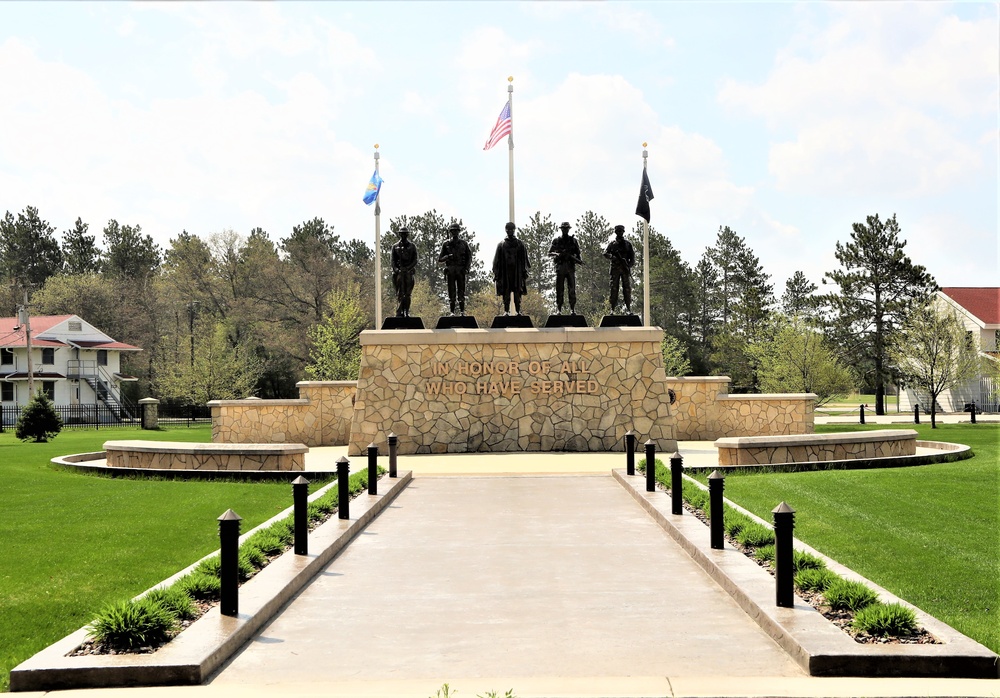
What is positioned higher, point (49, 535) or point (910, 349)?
point (910, 349)

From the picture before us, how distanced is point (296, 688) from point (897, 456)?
15.5m

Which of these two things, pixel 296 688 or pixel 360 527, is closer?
pixel 296 688

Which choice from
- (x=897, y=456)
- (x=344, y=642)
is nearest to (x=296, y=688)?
(x=344, y=642)

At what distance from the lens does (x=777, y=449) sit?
17.5 m

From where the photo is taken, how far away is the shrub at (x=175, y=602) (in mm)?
7006

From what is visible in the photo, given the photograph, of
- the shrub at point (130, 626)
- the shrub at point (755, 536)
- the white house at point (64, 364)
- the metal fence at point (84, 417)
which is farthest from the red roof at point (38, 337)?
the shrub at point (130, 626)

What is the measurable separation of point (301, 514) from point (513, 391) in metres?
13.5

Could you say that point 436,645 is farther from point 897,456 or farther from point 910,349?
point 910,349

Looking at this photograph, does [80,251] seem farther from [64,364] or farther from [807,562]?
[807,562]

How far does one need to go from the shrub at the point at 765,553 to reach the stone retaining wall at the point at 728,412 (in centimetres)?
1664

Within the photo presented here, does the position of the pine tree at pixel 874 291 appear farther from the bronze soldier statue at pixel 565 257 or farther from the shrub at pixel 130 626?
the shrub at pixel 130 626

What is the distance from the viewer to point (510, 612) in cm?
770

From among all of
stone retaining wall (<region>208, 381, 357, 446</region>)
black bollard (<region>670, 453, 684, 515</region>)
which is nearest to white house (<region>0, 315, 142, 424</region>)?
stone retaining wall (<region>208, 381, 357, 446</region>)

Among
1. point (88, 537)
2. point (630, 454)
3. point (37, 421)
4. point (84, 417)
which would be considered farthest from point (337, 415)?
point (84, 417)
